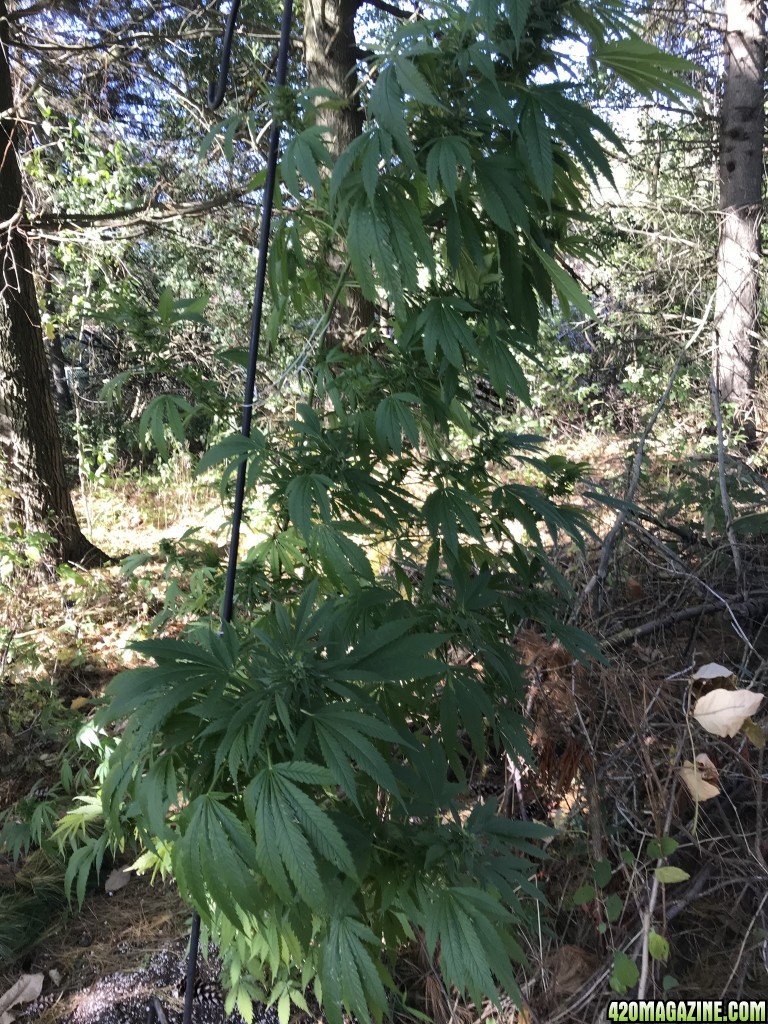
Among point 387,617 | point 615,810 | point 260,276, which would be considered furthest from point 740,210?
point 387,617

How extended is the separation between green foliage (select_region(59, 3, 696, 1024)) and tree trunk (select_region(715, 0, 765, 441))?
512cm

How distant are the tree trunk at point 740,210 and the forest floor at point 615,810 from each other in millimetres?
3307

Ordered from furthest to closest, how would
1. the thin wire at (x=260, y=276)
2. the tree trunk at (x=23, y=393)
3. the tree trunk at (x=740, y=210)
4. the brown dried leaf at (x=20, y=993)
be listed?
the tree trunk at (x=740, y=210), the tree trunk at (x=23, y=393), the brown dried leaf at (x=20, y=993), the thin wire at (x=260, y=276)

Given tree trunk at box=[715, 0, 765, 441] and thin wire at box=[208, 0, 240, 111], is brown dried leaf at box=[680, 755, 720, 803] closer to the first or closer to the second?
thin wire at box=[208, 0, 240, 111]

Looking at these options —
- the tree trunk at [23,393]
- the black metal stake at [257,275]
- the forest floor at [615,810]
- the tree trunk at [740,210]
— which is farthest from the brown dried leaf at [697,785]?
the tree trunk at [740,210]

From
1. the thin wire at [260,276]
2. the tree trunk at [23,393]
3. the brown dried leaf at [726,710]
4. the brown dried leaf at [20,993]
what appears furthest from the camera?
the tree trunk at [23,393]

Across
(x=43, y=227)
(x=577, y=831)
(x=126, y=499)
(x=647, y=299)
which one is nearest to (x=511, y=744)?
(x=577, y=831)

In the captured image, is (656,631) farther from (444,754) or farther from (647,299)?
(647,299)

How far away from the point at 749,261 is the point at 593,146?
18.6 feet

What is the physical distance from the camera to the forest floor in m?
1.67

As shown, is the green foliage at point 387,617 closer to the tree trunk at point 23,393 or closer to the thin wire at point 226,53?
the thin wire at point 226,53

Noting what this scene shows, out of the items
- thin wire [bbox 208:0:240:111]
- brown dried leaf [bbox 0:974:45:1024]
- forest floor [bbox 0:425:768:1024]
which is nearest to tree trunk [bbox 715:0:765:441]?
forest floor [bbox 0:425:768:1024]

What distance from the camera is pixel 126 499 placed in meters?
6.12

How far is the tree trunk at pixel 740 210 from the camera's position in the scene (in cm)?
574
